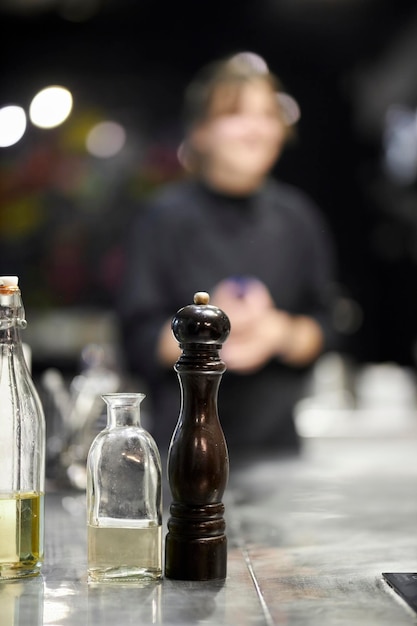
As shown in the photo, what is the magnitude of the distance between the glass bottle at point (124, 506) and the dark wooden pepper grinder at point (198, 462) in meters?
0.02

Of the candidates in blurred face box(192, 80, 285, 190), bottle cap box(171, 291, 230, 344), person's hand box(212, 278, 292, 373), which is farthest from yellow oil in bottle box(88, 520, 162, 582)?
blurred face box(192, 80, 285, 190)

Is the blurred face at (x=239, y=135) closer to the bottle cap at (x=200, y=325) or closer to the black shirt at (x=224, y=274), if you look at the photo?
the black shirt at (x=224, y=274)

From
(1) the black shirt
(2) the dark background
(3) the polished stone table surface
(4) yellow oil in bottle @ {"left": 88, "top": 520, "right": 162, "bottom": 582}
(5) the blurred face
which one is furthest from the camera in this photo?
(2) the dark background

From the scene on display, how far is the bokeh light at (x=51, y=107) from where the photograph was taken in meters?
3.60

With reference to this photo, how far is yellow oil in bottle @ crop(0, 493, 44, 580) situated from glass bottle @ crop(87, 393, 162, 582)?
51 mm

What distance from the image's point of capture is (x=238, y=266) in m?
3.35

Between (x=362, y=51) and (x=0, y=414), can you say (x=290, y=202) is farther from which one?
(x=0, y=414)

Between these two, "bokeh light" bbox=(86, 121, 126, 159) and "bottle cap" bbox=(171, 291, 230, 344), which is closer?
"bottle cap" bbox=(171, 291, 230, 344)

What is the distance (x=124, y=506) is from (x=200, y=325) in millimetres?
→ 178

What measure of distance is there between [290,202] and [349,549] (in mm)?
2443

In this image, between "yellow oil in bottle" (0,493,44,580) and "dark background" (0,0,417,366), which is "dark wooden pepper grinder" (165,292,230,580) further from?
"dark background" (0,0,417,366)

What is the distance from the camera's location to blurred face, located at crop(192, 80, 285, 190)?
3387 mm

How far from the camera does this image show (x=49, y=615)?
2.71 feet

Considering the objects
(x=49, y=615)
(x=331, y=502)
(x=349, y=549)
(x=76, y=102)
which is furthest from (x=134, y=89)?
(x=49, y=615)
